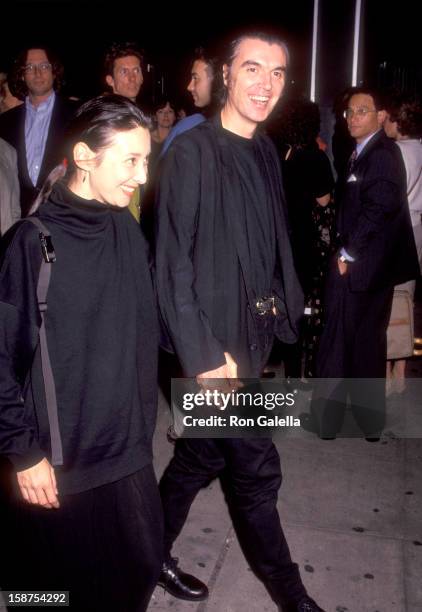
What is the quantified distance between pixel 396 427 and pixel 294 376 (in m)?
0.83

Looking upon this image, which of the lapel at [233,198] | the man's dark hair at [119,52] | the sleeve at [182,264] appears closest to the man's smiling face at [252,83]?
the lapel at [233,198]

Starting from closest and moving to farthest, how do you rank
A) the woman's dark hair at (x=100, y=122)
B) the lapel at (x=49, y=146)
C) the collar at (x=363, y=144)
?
the woman's dark hair at (x=100, y=122) < the collar at (x=363, y=144) < the lapel at (x=49, y=146)

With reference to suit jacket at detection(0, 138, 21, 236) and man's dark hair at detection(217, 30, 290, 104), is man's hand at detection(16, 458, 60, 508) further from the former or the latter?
suit jacket at detection(0, 138, 21, 236)

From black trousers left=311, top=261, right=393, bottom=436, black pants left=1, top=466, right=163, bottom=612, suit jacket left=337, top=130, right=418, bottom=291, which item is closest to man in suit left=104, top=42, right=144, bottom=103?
suit jacket left=337, top=130, right=418, bottom=291

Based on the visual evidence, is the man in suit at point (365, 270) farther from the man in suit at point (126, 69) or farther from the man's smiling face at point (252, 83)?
the man in suit at point (126, 69)

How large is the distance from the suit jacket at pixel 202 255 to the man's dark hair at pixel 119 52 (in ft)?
9.39

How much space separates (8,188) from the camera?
3.96 m

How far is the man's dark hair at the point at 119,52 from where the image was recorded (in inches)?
189

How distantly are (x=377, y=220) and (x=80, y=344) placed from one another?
7.98 ft

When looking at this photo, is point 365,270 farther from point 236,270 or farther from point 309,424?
point 236,270

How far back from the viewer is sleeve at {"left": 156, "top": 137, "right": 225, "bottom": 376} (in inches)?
83.3

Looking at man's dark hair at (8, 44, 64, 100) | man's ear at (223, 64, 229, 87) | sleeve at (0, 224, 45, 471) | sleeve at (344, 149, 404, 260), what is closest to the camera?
sleeve at (0, 224, 45, 471)

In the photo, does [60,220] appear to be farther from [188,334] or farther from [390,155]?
[390,155]

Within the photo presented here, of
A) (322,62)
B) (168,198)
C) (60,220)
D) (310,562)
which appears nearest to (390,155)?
(168,198)
